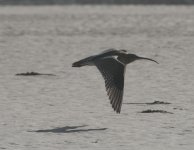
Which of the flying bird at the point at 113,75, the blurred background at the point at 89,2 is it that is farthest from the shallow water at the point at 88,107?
the blurred background at the point at 89,2

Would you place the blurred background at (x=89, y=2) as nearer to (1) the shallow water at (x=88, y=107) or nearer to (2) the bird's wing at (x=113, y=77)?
(1) the shallow water at (x=88, y=107)

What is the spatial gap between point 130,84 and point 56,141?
781cm

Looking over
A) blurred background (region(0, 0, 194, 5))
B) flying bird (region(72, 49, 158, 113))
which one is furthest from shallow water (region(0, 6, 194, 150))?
blurred background (region(0, 0, 194, 5))

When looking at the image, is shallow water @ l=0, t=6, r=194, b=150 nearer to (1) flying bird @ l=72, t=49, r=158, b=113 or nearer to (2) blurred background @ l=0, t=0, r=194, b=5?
(1) flying bird @ l=72, t=49, r=158, b=113

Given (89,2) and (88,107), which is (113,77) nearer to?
(88,107)

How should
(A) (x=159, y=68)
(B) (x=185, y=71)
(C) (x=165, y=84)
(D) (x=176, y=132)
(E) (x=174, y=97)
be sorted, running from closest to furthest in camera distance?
(D) (x=176, y=132) < (E) (x=174, y=97) < (C) (x=165, y=84) < (B) (x=185, y=71) < (A) (x=159, y=68)

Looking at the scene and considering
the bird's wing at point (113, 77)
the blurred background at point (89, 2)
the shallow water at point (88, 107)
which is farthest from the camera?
the blurred background at point (89, 2)

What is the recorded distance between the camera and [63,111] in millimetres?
14938

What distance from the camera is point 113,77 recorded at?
13.0 m

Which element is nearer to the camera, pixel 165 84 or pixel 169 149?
pixel 169 149

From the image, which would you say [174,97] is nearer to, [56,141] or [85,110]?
[85,110]

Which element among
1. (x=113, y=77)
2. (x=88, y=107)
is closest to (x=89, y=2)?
(x=88, y=107)

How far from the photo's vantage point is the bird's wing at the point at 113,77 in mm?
13000

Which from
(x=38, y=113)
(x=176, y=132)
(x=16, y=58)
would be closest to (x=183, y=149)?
(x=176, y=132)
